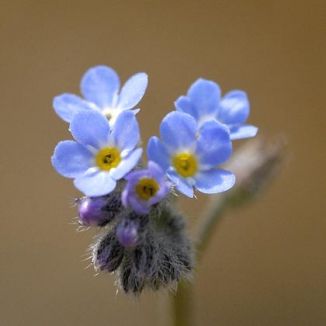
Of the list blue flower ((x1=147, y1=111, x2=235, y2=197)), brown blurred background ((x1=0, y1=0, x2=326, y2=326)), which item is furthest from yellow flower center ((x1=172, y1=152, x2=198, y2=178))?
brown blurred background ((x1=0, y1=0, x2=326, y2=326))

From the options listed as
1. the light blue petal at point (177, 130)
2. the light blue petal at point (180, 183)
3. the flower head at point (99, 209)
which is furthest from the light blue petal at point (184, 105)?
the flower head at point (99, 209)

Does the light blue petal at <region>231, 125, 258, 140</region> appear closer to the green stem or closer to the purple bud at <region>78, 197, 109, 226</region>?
the purple bud at <region>78, 197, 109, 226</region>

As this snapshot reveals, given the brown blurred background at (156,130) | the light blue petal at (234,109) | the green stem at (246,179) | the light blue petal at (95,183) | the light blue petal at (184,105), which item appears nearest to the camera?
the light blue petal at (95,183)

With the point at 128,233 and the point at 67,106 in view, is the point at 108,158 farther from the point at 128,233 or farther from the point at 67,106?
the point at 67,106

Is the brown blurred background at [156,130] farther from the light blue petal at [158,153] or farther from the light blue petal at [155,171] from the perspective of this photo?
the light blue petal at [155,171]

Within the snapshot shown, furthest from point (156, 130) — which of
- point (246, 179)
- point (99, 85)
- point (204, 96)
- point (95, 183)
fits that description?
point (95, 183)

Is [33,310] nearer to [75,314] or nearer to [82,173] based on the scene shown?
[75,314]
